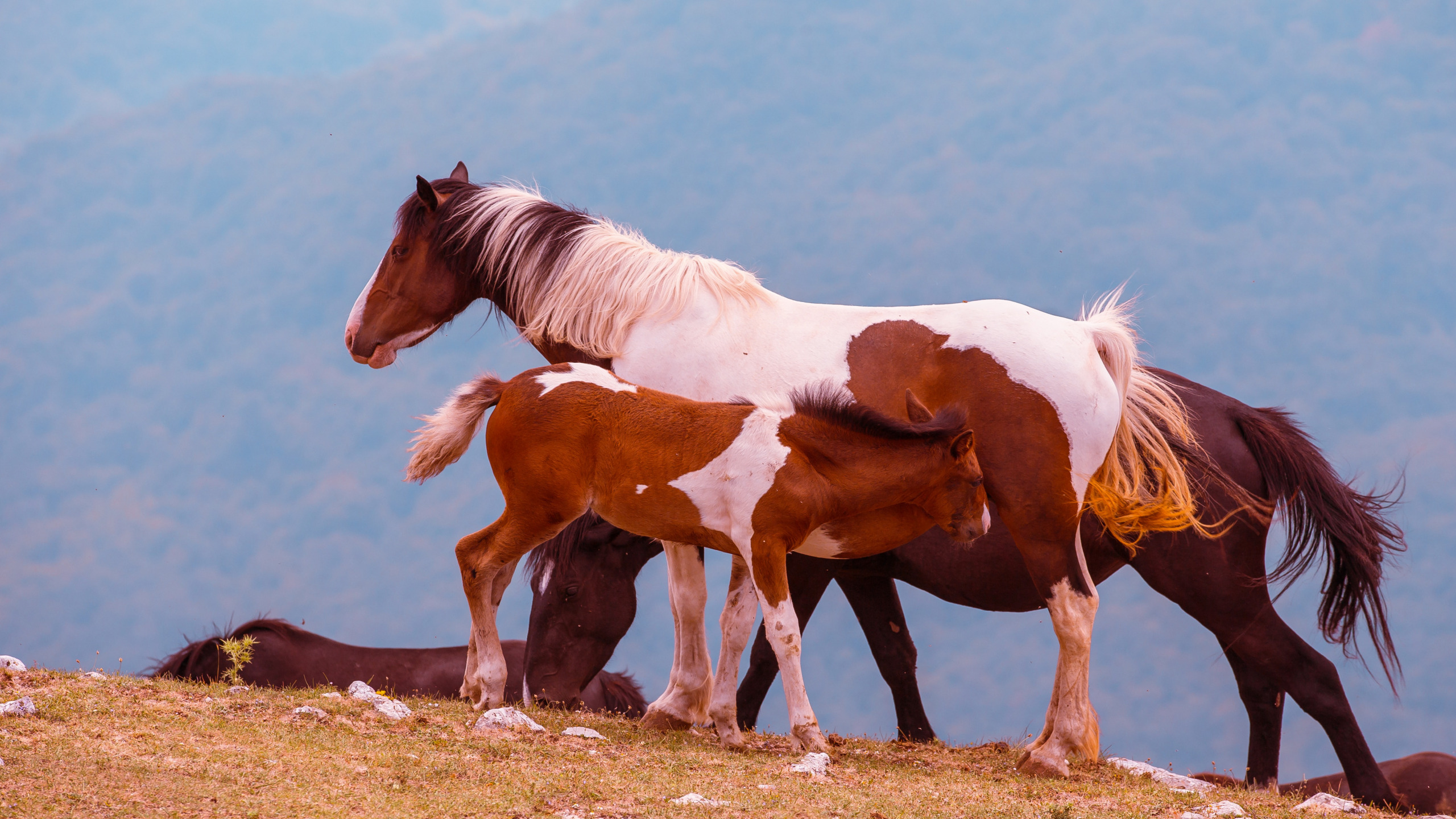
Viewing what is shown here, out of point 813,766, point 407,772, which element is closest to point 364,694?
point 407,772

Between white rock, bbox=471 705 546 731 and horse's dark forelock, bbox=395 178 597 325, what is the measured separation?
2.13 metres

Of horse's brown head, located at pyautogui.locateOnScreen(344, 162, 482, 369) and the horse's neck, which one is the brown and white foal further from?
horse's brown head, located at pyautogui.locateOnScreen(344, 162, 482, 369)

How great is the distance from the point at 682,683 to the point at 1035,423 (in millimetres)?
2103

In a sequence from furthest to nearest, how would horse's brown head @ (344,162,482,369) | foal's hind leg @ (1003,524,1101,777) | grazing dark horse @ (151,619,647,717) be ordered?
grazing dark horse @ (151,619,647,717), horse's brown head @ (344,162,482,369), foal's hind leg @ (1003,524,1101,777)

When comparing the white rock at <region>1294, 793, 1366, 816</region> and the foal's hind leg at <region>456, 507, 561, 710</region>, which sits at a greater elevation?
the foal's hind leg at <region>456, 507, 561, 710</region>

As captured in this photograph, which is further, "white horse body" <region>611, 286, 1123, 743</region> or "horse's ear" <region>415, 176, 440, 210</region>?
"horse's ear" <region>415, 176, 440, 210</region>

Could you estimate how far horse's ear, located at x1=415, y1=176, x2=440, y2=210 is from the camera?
19.1 ft

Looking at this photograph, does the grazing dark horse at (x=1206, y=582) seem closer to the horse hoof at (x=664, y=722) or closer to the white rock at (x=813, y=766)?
the horse hoof at (x=664, y=722)

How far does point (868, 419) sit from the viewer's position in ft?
15.9

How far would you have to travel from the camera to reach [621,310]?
5.63 meters

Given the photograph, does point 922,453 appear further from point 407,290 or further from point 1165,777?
point 407,290

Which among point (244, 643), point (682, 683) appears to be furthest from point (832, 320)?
point (244, 643)

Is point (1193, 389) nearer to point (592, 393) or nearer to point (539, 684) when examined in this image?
point (592, 393)

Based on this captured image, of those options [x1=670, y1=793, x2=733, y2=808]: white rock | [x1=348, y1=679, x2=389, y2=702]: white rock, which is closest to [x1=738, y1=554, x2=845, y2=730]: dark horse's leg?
[x1=348, y1=679, x2=389, y2=702]: white rock
